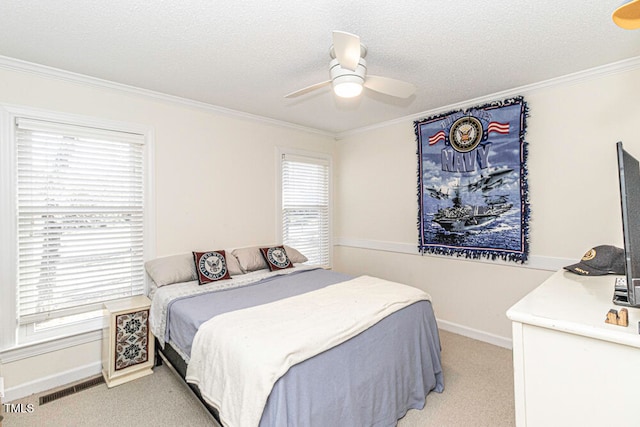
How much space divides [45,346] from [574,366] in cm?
343

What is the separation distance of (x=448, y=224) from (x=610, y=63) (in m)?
1.89

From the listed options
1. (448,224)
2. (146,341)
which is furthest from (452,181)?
(146,341)

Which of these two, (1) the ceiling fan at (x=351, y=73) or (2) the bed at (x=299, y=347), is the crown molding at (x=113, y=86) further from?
(1) the ceiling fan at (x=351, y=73)

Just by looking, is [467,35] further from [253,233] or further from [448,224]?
[253,233]

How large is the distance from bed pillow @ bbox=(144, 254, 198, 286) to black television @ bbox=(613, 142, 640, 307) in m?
2.99

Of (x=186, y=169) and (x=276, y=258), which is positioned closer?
(x=186, y=169)

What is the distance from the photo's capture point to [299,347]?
155cm

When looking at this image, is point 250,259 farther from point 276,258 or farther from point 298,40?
point 298,40

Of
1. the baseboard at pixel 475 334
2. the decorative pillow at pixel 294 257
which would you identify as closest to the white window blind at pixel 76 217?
the decorative pillow at pixel 294 257

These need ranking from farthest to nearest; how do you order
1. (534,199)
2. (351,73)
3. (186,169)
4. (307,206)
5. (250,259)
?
(307,206)
(250,259)
(186,169)
(534,199)
(351,73)

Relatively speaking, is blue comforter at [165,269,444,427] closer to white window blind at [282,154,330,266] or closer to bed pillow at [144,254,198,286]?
bed pillow at [144,254,198,286]

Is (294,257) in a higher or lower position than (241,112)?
lower

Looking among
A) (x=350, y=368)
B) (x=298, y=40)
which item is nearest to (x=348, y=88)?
(x=298, y=40)

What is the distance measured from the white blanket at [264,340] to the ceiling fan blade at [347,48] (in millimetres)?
1562
